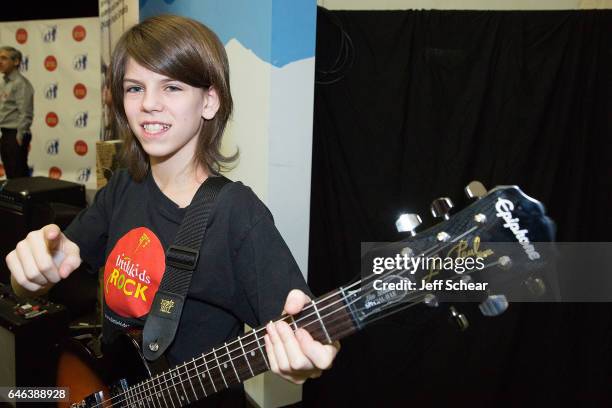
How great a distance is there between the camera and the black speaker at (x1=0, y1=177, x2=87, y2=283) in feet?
9.57

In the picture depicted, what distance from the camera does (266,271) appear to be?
3.34ft

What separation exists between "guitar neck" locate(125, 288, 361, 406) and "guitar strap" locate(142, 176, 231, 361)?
0.08 meters

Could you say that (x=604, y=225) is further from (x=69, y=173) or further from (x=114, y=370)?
(x=69, y=173)

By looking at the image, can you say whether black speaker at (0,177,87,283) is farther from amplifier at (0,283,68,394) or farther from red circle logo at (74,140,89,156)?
red circle logo at (74,140,89,156)

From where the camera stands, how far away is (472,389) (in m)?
2.78

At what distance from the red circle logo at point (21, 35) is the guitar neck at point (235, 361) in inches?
232

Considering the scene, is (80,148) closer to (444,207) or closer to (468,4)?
(468,4)

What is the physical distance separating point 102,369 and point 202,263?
0.47 metres

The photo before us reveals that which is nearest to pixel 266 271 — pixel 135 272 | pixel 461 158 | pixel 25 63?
pixel 135 272

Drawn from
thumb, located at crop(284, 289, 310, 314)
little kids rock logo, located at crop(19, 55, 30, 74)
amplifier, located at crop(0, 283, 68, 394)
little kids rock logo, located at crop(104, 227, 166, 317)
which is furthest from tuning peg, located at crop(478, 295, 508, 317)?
little kids rock logo, located at crop(19, 55, 30, 74)

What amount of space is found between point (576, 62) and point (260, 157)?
162 cm

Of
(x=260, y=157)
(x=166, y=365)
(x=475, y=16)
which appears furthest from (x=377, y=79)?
(x=166, y=365)

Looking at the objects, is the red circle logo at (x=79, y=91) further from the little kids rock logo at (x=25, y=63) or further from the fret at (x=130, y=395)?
the fret at (x=130, y=395)

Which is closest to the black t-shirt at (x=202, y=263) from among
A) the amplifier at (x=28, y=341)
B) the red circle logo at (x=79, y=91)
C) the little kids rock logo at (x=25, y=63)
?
the amplifier at (x=28, y=341)
